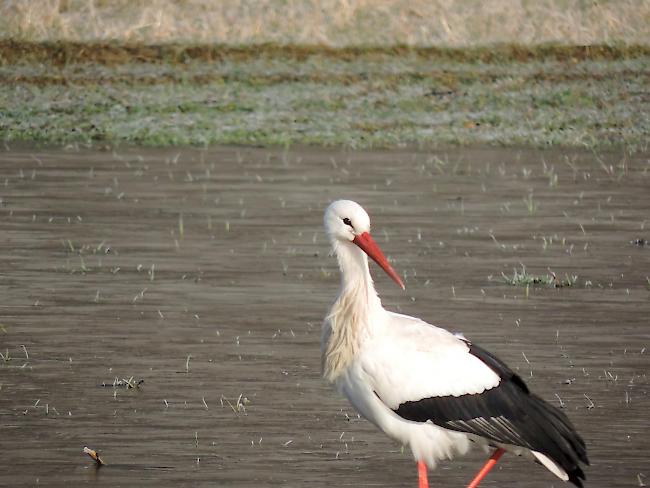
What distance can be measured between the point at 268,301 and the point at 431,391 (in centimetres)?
538

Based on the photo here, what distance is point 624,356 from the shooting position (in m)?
11.4

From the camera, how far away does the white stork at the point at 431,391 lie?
7969mm

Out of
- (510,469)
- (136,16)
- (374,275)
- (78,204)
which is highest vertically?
(510,469)

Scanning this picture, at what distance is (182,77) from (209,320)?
Result: 1877 centimetres

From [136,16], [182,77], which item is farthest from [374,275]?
[136,16]

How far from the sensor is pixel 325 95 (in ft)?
96.4

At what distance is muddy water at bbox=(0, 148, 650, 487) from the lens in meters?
8.98

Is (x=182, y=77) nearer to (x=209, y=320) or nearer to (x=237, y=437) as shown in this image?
(x=209, y=320)

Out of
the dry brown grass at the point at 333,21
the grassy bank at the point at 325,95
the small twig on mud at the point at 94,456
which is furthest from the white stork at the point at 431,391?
the dry brown grass at the point at 333,21

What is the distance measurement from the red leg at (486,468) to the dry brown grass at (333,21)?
2611 cm

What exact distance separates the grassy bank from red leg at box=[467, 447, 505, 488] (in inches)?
666

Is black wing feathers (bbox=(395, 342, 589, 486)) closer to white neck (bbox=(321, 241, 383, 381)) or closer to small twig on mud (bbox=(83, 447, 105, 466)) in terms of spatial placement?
white neck (bbox=(321, 241, 383, 381))

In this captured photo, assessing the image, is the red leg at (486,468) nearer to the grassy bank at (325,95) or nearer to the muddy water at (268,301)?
the muddy water at (268,301)

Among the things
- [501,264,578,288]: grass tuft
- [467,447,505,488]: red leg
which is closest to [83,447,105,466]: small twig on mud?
[467,447,505,488]: red leg
